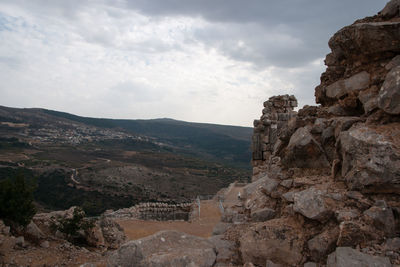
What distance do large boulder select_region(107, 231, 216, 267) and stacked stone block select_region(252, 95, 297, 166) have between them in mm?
8849

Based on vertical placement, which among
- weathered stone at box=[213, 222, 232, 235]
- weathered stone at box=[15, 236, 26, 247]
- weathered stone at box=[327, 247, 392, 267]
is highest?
weathered stone at box=[327, 247, 392, 267]

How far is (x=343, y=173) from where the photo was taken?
4.34 m

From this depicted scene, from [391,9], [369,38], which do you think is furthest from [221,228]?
[391,9]

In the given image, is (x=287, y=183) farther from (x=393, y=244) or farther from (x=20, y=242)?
(x=20, y=242)

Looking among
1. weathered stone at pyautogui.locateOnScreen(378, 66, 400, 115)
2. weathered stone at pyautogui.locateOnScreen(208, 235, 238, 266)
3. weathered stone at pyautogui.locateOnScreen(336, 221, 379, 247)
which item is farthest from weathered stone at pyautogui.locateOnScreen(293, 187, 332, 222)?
weathered stone at pyautogui.locateOnScreen(378, 66, 400, 115)

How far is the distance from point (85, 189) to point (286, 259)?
31.7 m

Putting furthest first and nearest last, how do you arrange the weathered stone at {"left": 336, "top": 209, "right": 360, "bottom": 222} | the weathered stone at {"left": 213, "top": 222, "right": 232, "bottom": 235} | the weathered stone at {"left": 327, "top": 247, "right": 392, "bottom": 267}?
the weathered stone at {"left": 213, "top": 222, "right": 232, "bottom": 235} → the weathered stone at {"left": 336, "top": 209, "right": 360, "bottom": 222} → the weathered stone at {"left": 327, "top": 247, "right": 392, "bottom": 267}

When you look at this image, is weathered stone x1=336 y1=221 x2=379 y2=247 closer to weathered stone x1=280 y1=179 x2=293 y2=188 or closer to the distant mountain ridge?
weathered stone x1=280 y1=179 x2=293 y2=188

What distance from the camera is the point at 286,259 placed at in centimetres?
414

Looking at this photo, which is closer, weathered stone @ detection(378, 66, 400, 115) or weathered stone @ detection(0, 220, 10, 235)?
weathered stone @ detection(378, 66, 400, 115)

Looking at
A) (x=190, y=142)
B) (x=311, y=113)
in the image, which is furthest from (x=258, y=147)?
(x=190, y=142)

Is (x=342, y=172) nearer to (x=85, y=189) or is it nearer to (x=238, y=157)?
(x=85, y=189)

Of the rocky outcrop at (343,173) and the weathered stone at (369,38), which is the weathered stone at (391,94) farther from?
the weathered stone at (369,38)

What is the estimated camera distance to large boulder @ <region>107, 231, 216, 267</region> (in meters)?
4.38
